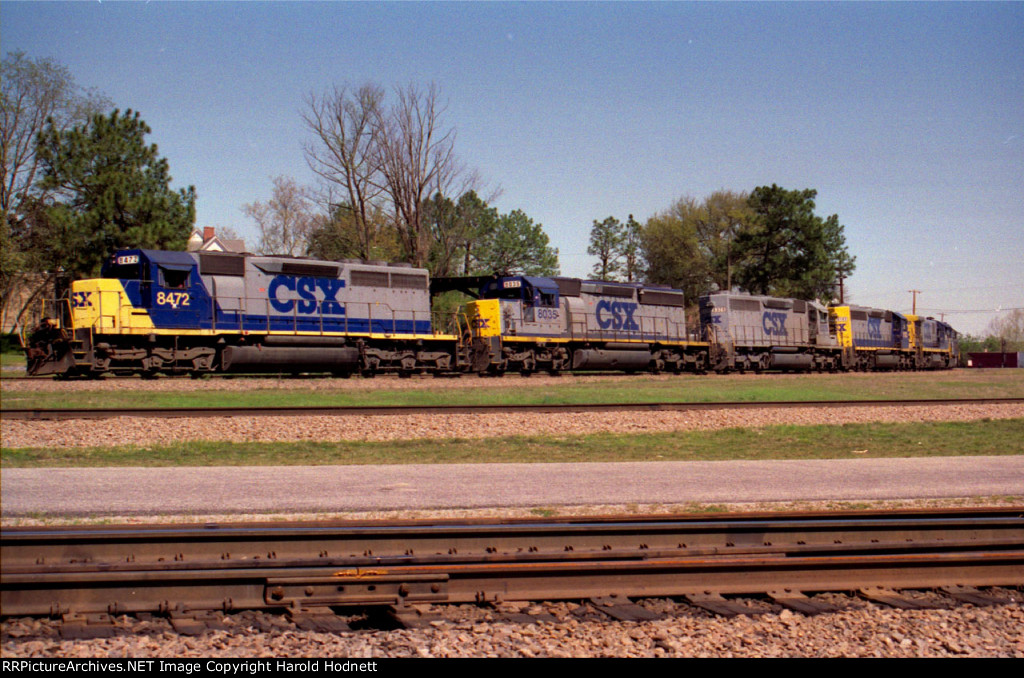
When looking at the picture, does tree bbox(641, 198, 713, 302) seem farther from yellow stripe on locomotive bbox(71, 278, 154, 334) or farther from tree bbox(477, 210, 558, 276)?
yellow stripe on locomotive bbox(71, 278, 154, 334)

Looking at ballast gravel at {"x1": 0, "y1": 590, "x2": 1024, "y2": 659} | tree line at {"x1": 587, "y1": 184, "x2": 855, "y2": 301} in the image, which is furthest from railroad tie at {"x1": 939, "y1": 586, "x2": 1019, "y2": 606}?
tree line at {"x1": 587, "y1": 184, "x2": 855, "y2": 301}

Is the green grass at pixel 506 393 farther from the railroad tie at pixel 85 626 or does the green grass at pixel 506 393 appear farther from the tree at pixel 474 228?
the tree at pixel 474 228

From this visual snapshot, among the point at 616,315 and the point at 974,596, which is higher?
the point at 616,315

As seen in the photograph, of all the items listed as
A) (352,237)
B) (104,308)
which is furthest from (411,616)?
(352,237)

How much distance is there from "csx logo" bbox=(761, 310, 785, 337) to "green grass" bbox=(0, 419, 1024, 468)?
20.5 m

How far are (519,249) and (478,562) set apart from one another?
201 feet

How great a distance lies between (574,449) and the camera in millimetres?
11961

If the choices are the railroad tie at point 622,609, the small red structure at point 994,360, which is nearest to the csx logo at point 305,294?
the railroad tie at point 622,609

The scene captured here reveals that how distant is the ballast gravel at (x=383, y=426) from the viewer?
478 inches

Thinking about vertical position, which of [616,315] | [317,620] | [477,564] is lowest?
A: [317,620]

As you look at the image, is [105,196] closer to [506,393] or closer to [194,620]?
[506,393]

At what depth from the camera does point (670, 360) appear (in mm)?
30422

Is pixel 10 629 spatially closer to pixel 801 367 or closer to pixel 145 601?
pixel 145 601

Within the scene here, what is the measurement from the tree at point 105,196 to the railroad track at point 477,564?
2769cm
